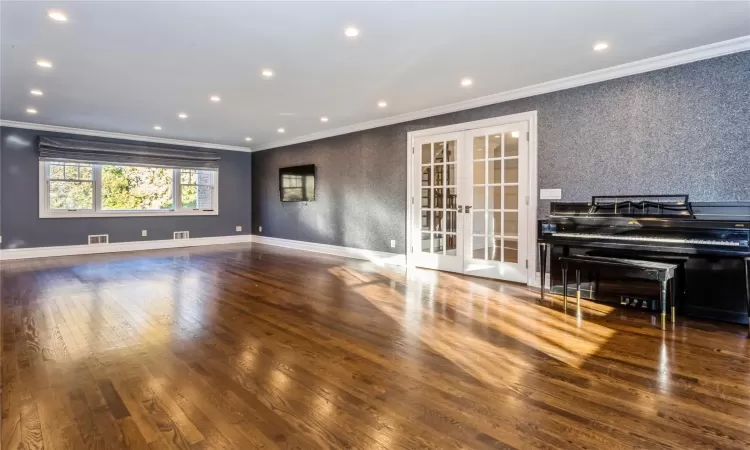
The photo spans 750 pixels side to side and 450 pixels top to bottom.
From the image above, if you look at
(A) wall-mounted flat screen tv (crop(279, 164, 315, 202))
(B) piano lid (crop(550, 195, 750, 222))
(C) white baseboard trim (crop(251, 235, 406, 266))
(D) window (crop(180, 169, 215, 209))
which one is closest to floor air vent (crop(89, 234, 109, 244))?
(D) window (crop(180, 169, 215, 209))

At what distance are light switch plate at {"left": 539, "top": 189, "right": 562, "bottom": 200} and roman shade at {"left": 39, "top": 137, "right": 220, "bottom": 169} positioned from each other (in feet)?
23.3

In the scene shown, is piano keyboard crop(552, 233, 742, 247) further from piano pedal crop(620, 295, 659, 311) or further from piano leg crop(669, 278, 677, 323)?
piano pedal crop(620, 295, 659, 311)

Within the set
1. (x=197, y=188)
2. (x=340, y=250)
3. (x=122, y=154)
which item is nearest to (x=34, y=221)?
(x=122, y=154)

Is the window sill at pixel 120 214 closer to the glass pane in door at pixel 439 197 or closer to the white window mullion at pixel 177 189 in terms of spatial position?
the white window mullion at pixel 177 189

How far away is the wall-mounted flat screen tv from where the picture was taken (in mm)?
7785

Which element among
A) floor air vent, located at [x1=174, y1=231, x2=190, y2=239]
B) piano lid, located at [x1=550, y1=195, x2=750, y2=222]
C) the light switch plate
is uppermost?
the light switch plate

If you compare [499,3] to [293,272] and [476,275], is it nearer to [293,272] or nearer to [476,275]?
[476,275]

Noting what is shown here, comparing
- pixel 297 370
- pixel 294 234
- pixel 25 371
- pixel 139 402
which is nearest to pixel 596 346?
pixel 297 370

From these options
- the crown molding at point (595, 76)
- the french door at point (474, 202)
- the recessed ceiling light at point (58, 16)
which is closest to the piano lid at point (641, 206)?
the french door at point (474, 202)

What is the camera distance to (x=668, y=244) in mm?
3225

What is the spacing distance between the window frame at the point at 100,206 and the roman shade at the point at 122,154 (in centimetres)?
14

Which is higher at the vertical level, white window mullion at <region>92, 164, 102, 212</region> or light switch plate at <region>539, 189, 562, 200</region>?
white window mullion at <region>92, 164, 102, 212</region>

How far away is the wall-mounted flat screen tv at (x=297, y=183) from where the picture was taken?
25.5ft

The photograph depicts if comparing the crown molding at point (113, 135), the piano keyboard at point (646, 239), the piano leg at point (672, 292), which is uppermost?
the crown molding at point (113, 135)
